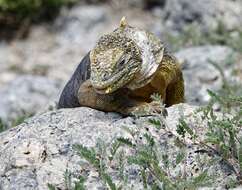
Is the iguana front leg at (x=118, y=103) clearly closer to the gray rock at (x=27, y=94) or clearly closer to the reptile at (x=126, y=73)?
the reptile at (x=126, y=73)

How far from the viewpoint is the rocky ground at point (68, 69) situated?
496cm

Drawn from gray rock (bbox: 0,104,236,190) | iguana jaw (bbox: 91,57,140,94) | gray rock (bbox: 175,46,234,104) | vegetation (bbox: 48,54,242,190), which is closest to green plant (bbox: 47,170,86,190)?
vegetation (bbox: 48,54,242,190)

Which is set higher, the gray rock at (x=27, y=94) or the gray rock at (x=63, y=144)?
the gray rock at (x=63, y=144)

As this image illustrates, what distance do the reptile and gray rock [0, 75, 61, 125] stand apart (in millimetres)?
4828

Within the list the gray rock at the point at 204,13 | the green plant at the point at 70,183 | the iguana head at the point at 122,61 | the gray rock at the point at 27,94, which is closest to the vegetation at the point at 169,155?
the green plant at the point at 70,183

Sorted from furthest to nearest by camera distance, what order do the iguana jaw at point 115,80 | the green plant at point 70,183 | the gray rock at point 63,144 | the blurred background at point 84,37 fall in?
the blurred background at point 84,37 → the iguana jaw at point 115,80 → the gray rock at point 63,144 → the green plant at point 70,183

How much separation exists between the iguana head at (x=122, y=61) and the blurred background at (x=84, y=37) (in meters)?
2.92

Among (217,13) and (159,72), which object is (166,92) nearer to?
(159,72)

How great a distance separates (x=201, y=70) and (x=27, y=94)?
318 cm

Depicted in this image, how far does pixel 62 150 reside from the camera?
16.4ft

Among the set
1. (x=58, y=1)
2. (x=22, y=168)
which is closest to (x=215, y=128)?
(x=22, y=168)

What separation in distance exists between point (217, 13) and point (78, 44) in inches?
161

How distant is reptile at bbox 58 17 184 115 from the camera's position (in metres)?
5.22

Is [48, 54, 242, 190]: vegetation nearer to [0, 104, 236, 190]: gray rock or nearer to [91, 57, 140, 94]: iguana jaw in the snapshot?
[0, 104, 236, 190]: gray rock
